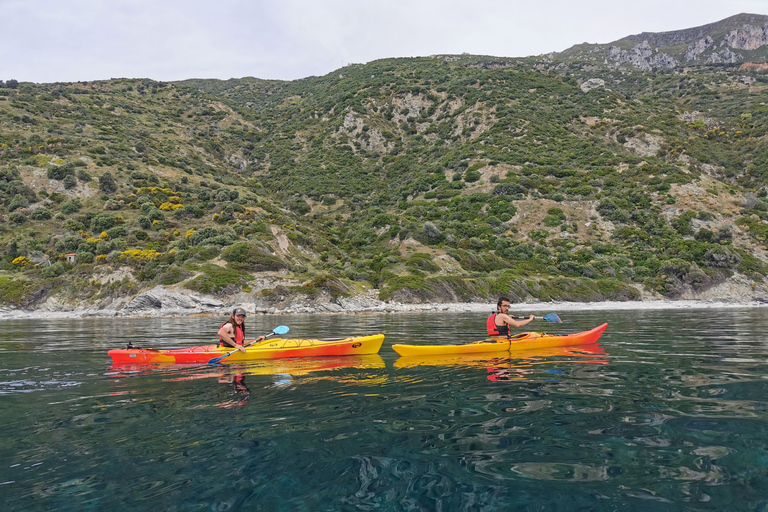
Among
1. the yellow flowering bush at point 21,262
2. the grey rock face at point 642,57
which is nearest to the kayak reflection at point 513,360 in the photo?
the yellow flowering bush at point 21,262

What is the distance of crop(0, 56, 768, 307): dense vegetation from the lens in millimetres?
43906

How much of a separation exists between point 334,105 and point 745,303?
307ft

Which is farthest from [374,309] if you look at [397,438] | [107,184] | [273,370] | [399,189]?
[399,189]

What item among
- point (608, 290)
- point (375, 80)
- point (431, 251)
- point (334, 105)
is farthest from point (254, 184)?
point (608, 290)

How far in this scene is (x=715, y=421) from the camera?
5.69 metres

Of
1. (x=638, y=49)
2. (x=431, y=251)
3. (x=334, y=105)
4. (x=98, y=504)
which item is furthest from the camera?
(x=638, y=49)

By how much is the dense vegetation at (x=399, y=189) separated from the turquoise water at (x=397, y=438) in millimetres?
30965

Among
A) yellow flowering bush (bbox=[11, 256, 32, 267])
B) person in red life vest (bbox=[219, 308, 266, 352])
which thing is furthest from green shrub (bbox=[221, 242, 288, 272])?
person in red life vest (bbox=[219, 308, 266, 352])

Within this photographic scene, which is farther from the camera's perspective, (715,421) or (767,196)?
(767,196)

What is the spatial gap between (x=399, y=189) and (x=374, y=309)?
145 feet

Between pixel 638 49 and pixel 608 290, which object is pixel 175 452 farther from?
pixel 638 49

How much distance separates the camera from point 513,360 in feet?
37.5

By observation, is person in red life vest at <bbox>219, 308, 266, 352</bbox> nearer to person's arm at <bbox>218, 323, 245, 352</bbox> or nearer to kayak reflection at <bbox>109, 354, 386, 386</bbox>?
person's arm at <bbox>218, 323, 245, 352</bbox>

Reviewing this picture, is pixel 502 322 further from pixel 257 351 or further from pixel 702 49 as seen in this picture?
pixel 702 49
